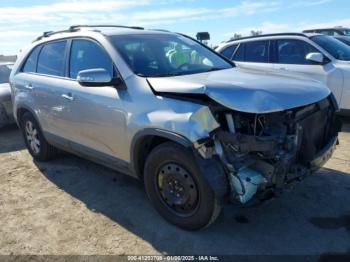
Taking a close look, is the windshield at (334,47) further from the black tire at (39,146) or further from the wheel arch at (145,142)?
the black tire at (39,146)

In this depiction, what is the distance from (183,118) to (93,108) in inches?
52.1

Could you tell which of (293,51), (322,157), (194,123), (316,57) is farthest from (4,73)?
(322,157)

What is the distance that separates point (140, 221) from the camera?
388 centimetres

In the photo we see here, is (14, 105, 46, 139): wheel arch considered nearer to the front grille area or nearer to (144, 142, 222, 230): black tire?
(144, 142, 222, 230): black tire

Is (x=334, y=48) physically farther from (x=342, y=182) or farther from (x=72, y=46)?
(x=72, y=46)

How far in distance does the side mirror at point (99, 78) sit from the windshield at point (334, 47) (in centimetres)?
485

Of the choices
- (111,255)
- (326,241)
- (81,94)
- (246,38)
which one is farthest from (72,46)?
(246,38)

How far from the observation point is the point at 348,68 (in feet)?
22.1

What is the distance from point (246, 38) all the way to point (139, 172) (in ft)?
16.5

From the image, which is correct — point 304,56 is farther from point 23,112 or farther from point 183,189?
point 23,112

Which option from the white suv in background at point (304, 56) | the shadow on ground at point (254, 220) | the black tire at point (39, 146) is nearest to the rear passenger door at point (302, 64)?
the white suv in background at point (304, 56)

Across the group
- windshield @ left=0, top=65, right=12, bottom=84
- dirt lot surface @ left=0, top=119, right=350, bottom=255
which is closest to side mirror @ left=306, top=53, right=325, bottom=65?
dirt lot surface @ left=0, top=119, right=350, bottom=255

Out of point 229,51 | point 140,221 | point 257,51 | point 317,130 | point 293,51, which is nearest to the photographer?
point 317,130

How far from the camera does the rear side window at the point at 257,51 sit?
24.9ft
